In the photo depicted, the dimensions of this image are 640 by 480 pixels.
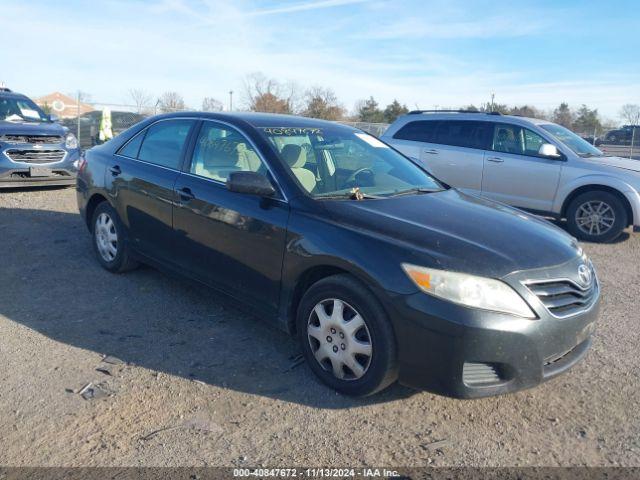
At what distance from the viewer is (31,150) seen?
9469 millimetres

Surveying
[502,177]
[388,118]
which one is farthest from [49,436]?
[388,118]

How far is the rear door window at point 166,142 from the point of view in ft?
15.4

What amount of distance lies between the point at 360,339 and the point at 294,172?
1.27m

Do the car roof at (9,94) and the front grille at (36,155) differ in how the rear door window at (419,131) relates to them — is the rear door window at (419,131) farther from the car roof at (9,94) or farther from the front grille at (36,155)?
the car roof at (9,94)

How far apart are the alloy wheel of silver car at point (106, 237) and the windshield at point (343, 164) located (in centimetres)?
205

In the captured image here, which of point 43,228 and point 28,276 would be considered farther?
point 43,228

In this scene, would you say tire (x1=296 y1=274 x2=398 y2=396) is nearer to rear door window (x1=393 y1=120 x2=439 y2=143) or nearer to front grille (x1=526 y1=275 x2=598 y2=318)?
front grille (x1=526 y1=275 x2=598 y2=318)

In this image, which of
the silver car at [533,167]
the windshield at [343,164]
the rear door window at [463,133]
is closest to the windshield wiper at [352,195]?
the windshield at [343,164]

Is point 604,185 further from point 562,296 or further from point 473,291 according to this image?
point 473,291

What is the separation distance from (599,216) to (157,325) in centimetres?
634

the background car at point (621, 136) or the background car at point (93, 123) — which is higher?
the background car at point (621, 136)

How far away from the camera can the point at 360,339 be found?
3.24 m

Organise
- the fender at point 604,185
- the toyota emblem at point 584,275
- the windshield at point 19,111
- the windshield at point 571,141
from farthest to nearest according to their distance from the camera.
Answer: the windshield at point 19,111 < the windshield at point 571,141 < the fender at point 604,185 < the toyota emblem at point 584,275

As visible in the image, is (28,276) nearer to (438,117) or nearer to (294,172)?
(294,172)
